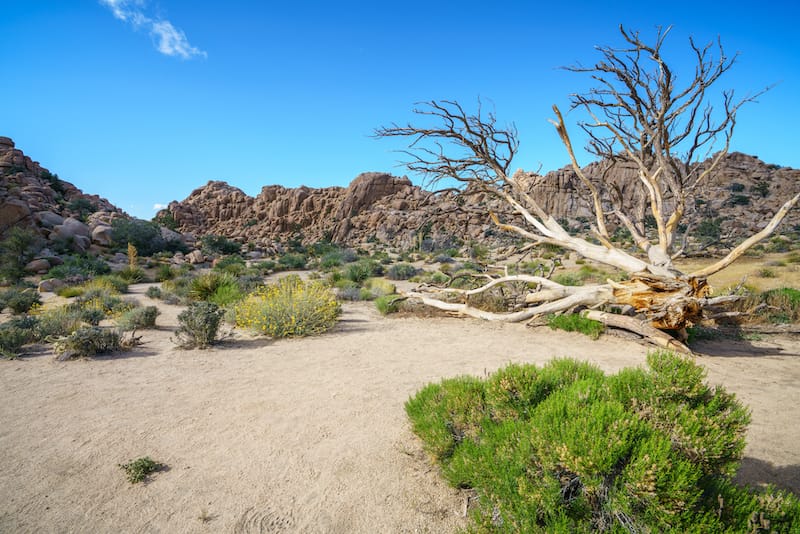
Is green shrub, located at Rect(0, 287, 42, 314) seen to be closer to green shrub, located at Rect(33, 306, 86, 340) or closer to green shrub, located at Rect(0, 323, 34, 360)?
green shrub, located at Rect(33, 306, 86, 340)

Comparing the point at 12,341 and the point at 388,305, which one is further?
the point at 388,305

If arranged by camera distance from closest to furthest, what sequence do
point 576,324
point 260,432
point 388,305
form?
point 260,432
point 576,324
point 388,305

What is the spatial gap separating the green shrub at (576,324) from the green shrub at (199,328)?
22.5 feet

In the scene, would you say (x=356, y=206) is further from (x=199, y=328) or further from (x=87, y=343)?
(x=87, y=343)

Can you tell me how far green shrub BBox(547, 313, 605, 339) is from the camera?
7.36m

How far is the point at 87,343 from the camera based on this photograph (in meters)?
6.27

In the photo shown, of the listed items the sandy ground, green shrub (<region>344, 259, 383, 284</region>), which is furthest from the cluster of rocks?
the sandy ground

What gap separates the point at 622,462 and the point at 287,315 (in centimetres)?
707

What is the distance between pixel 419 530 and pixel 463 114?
8.13 metres

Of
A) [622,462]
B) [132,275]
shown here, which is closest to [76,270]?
[132,275]

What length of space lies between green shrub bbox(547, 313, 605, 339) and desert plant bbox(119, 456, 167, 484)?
715cm

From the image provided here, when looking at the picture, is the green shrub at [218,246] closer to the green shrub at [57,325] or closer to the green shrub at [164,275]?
the green shrub at [164,275]

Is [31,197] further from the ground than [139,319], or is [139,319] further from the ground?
[31,197]

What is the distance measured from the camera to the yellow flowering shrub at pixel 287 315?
7828 millimetres
